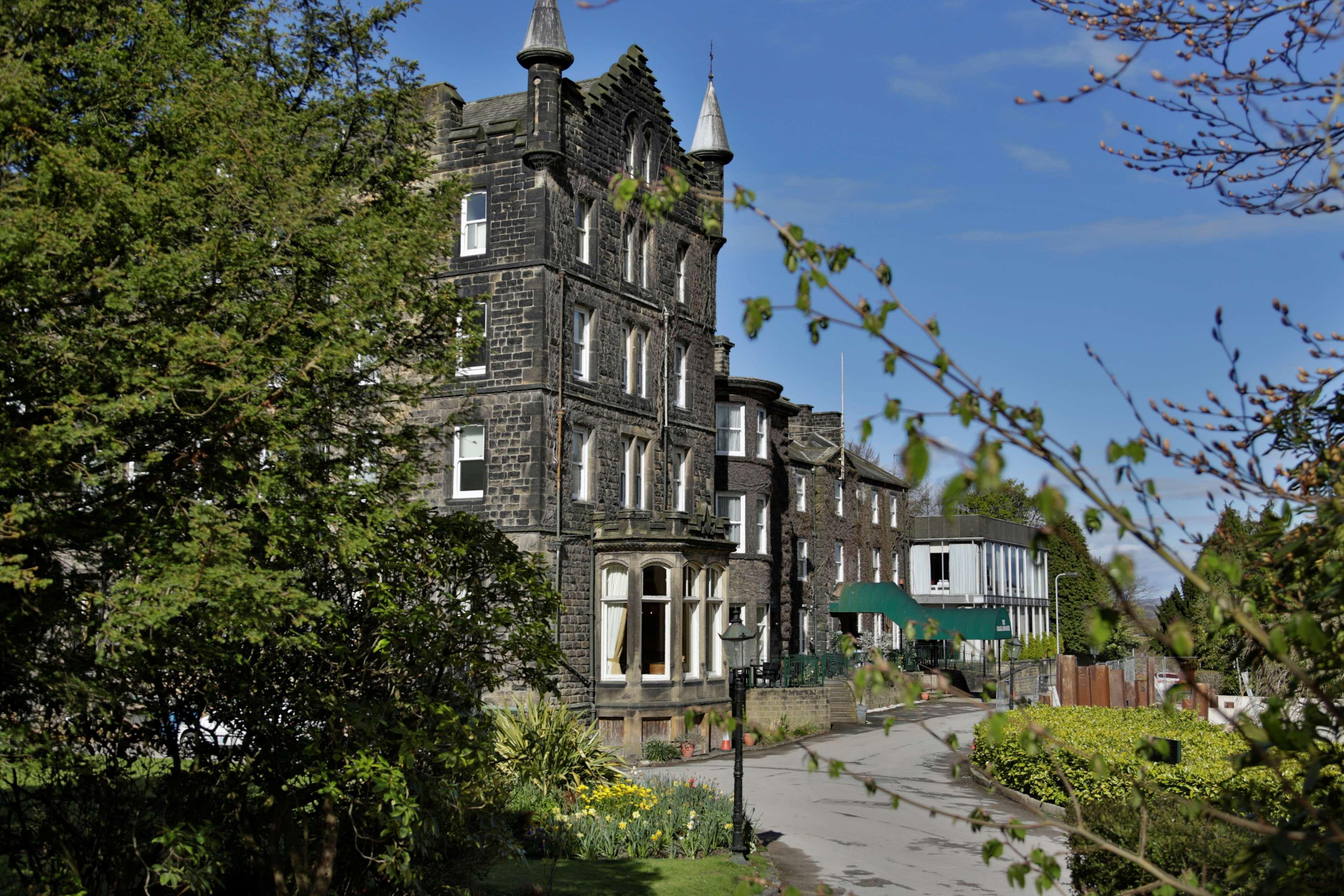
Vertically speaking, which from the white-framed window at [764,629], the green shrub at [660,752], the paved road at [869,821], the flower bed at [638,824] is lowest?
the paved road at [869,821]

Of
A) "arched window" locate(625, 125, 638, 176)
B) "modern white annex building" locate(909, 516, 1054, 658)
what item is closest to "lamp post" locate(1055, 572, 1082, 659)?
"modern white annex building" locate(909, 516, 1054, 658)

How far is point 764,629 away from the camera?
135 feet

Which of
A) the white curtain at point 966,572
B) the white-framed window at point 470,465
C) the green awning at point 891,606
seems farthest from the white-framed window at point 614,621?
the white curtain at point 966,572

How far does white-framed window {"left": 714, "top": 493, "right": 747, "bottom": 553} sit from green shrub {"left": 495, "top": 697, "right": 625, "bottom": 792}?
20.7 metres

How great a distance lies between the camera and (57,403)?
7.50m

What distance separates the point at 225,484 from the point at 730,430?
3411 cm

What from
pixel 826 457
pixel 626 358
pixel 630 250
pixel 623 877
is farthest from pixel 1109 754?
pixel 826 457

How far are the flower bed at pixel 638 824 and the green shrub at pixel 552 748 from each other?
2.58ft

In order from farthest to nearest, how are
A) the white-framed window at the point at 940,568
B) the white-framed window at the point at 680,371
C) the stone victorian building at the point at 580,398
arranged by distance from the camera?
the white-framed window at the point at 940,568 → the white-framed window at the point at 680,371 → the stone victorian building at the point at 580,398

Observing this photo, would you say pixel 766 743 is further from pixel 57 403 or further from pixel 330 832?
pixel 57 403

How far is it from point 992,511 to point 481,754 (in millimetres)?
83614

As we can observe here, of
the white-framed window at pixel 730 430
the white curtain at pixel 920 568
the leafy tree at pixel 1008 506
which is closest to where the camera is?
the white-framed window at pixel 730 430

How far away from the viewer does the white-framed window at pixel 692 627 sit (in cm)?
2977

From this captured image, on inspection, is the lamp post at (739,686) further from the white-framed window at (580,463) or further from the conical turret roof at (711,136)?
the conical turret roof at (711,136)
